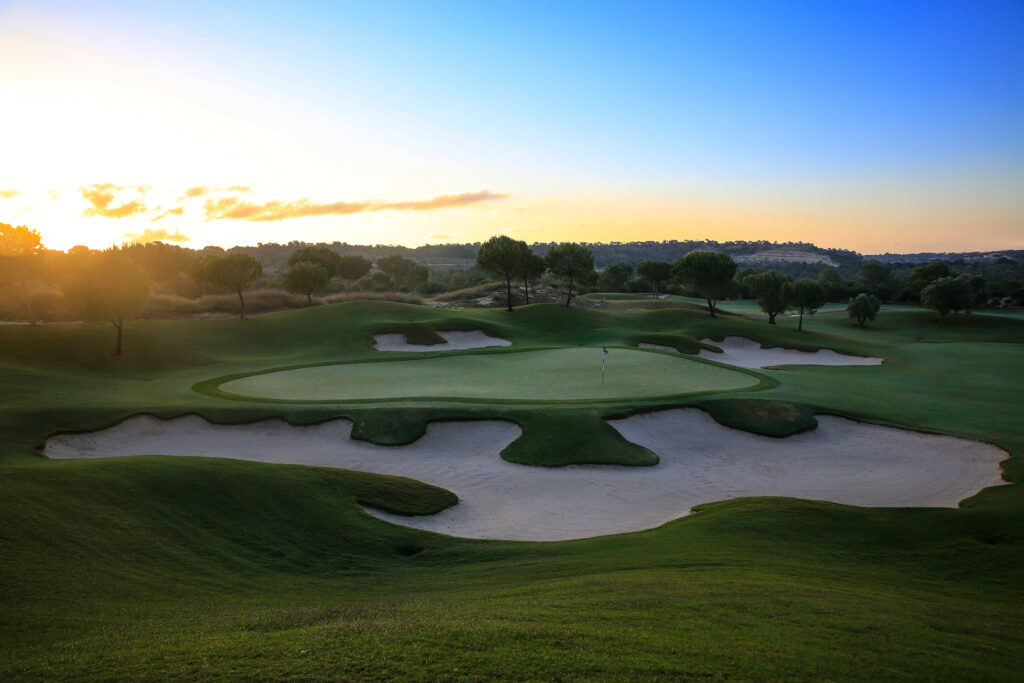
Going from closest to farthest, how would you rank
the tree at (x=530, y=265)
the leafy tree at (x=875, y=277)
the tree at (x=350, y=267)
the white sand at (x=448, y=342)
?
1. the white sand at (x=448, y=342)
2. the tree at (x=530, y=265)
3. the tree at (x=350, y=267)
4. the leafy tree at (x=875, y=277)

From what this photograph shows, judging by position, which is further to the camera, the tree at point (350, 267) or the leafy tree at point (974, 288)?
the tree at point (350, 267)

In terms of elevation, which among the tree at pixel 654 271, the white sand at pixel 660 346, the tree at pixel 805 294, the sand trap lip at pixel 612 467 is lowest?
the sand trap lip at pixel 612 467

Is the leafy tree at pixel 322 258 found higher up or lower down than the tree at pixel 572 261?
higher up

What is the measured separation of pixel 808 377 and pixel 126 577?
33157 millimetres

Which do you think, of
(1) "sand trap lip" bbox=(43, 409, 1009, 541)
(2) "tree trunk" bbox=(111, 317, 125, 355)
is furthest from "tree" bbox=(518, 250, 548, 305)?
(1) "sand trap lip" bbox=(43, 409, 1009, 541)

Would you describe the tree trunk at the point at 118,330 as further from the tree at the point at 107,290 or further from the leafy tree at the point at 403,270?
the leafy tree at the point at 403,270

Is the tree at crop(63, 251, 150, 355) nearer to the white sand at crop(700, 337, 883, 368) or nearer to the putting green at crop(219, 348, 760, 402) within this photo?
the putting green at crop(219, 348, 760, 402)

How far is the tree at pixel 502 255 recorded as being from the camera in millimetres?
61125

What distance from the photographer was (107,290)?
111 feet

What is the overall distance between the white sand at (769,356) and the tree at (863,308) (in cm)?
2941

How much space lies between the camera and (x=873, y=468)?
63.8 feet

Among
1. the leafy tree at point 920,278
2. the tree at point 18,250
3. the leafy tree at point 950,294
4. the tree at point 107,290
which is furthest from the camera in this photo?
the leafy tree at point 920,278

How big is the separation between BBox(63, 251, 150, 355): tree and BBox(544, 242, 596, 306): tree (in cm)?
4005

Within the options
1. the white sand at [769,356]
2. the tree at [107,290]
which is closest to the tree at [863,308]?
the white sand at [769,356]
